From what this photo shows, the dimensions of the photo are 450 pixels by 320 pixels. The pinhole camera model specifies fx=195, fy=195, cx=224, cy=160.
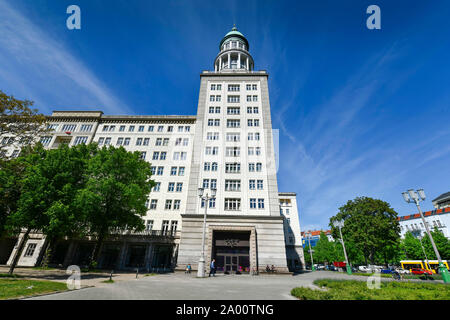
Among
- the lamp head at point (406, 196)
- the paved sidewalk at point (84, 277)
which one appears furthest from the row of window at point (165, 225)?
the lamp head at point (406, 196)

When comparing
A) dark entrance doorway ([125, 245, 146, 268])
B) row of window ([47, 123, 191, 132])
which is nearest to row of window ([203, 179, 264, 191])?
dark entrance doorway ([125, 245, 146, 268])

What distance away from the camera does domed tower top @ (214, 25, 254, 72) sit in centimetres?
4491

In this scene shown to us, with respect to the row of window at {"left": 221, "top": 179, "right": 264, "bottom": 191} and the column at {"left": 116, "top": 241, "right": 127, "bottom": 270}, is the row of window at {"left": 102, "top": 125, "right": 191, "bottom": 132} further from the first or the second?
the column at {"left": 116, "top": 241, "right": 127, "bottom": 270}

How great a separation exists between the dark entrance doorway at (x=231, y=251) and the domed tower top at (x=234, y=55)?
34324 millimetres

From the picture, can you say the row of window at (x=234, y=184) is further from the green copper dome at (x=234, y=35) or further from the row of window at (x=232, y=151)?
the green copper dome at (x=234, y=35)

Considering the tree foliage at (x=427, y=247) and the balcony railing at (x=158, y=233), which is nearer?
the balcony railing at (x=158, y=233)

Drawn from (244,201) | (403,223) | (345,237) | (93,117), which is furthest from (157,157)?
(403,223)

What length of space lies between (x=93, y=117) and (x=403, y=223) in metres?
110

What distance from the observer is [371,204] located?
125ft

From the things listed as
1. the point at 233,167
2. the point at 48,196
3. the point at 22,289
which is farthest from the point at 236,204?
the point at 22,289

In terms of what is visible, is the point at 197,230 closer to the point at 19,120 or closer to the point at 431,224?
the point at 19,120

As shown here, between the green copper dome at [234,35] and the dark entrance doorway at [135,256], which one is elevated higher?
the green copper dome at [234,35]

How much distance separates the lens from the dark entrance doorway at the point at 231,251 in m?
27.0

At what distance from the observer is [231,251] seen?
27.8 metres
